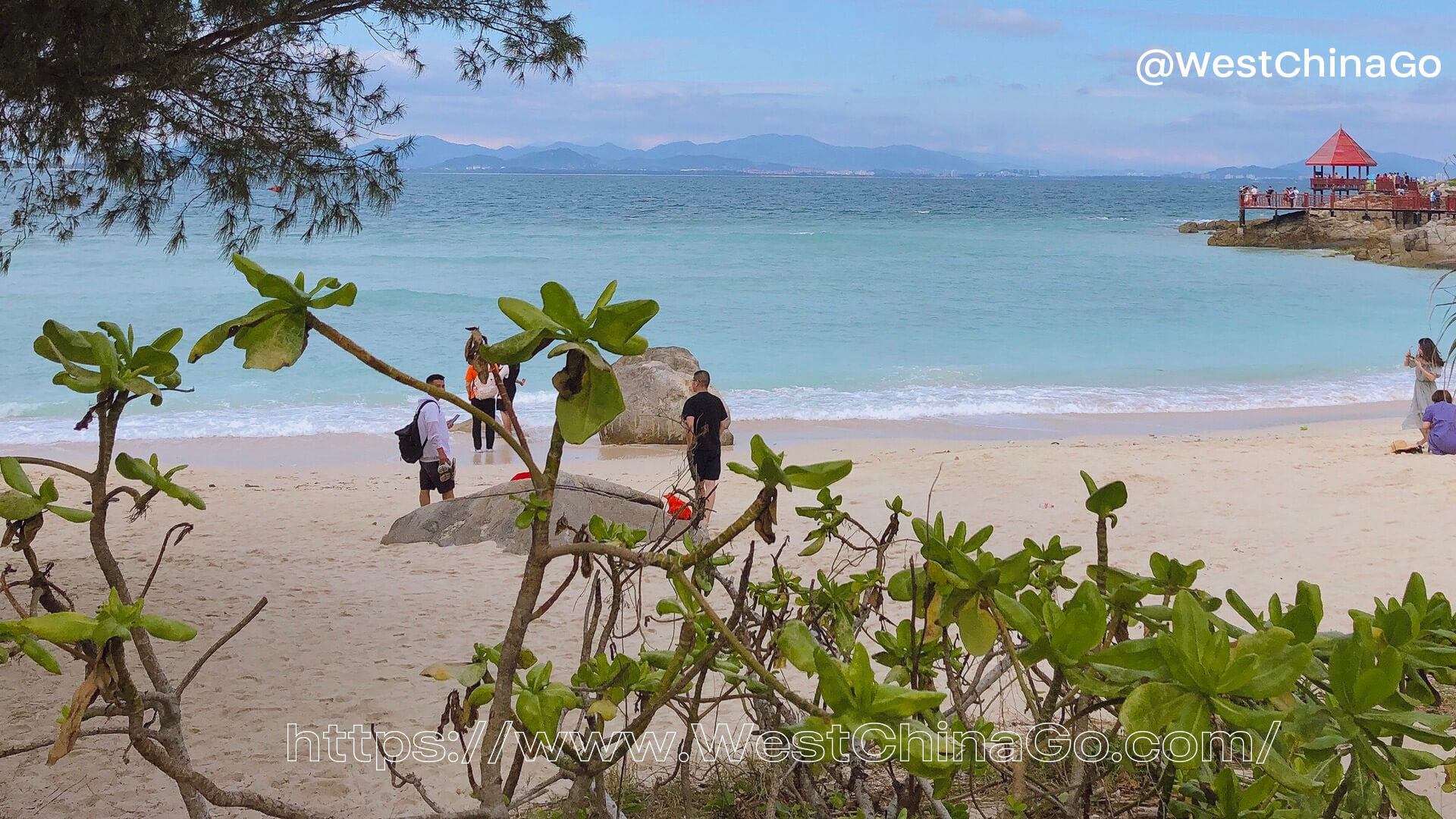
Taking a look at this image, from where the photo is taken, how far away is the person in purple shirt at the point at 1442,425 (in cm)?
926

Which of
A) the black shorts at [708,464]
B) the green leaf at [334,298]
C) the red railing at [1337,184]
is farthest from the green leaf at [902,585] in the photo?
the red railing at [1337,184]

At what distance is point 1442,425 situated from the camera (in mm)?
9305

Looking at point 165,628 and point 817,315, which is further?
point 817,315

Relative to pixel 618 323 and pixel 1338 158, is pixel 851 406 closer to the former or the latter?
pixel 618 323

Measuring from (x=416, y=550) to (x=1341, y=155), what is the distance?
54286 millimetres

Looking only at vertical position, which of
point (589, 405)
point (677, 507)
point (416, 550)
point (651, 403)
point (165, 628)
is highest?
point (589, 405)

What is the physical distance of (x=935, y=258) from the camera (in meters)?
40.2

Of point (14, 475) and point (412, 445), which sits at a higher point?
point (14, 475)

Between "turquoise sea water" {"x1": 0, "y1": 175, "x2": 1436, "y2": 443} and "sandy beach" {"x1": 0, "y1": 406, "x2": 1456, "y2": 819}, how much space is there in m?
2.35

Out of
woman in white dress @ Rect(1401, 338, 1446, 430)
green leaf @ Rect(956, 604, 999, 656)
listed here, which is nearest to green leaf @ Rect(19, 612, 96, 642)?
green leaf @ Rect(956, 604, 999, 656)

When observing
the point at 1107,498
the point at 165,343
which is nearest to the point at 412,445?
the point at 165,343

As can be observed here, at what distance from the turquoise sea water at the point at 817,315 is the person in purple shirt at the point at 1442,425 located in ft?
19.1

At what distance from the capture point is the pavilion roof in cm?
4922

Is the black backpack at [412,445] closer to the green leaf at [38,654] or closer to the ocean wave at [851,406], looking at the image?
the ocean wave at [851,406]
